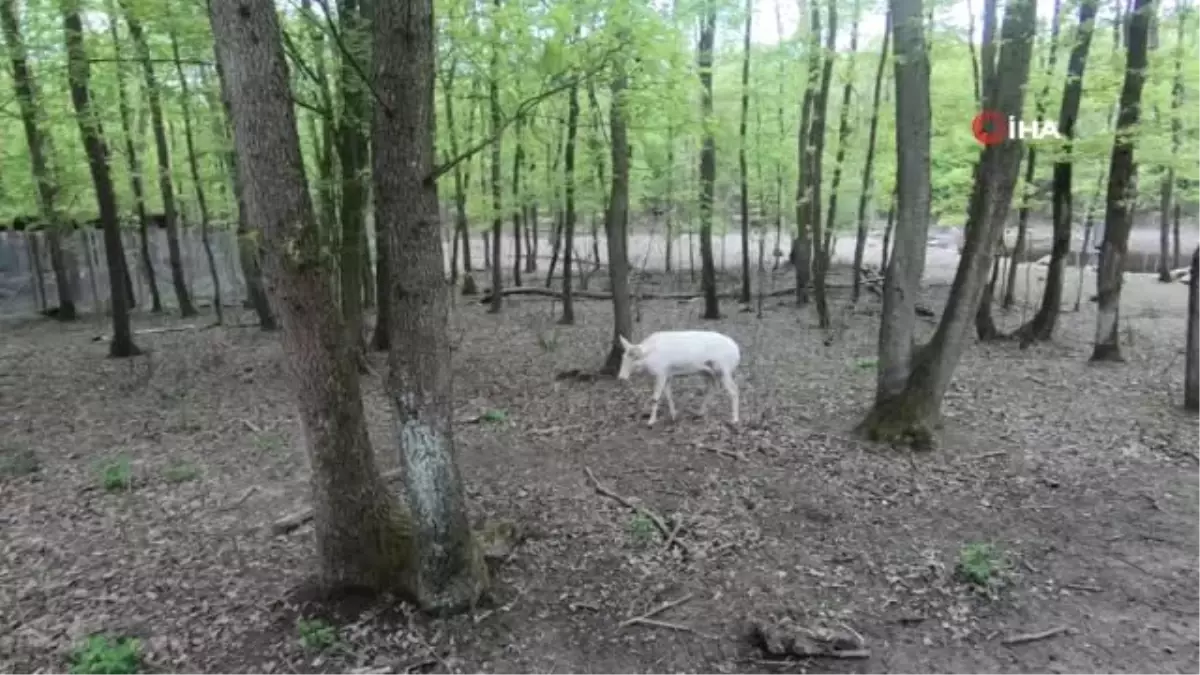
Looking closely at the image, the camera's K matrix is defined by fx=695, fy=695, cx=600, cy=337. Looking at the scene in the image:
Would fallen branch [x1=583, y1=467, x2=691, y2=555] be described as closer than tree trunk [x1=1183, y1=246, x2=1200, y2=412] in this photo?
Yes

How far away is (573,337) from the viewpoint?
1409 cm

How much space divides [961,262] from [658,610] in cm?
520

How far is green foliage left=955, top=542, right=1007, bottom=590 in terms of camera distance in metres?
4.75

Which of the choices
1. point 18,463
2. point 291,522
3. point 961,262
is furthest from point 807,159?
point 18,463

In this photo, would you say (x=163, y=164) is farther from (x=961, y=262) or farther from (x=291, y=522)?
(x=961, y=262)

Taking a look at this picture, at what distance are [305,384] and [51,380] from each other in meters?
9.54

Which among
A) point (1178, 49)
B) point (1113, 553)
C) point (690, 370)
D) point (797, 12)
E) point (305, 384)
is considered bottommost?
point (1113, 553)

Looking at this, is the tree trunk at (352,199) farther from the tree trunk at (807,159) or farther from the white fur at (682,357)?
the tree trunk at (807,159)

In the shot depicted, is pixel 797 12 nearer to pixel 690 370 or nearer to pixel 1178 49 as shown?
pixel 1178 49

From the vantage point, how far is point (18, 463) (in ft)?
22.9

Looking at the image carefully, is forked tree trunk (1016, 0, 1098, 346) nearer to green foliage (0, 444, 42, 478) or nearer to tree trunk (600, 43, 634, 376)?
tree trunk (600, 43, 634, 376)

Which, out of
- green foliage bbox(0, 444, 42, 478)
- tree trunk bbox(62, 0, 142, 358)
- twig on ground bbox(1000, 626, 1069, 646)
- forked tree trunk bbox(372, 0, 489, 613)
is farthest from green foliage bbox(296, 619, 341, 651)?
tree trunk bbox(62, 0, 142, 358)

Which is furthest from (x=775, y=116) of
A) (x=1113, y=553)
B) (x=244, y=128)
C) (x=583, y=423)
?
(x=244, y=128)

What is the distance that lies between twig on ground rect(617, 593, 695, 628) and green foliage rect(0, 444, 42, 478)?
20.6 ft
